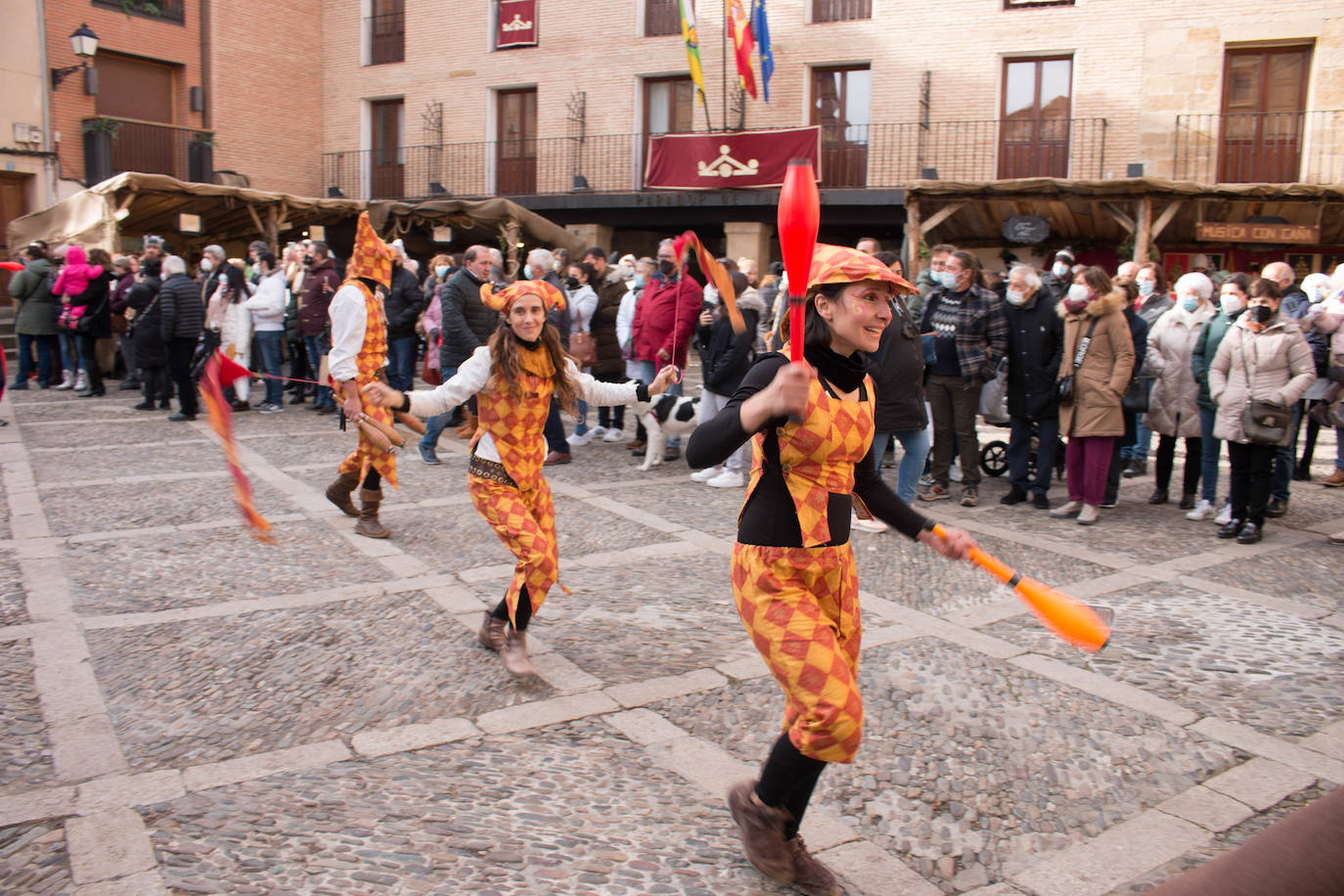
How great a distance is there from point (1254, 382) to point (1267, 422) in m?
0.31

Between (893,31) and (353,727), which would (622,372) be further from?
(893,31)

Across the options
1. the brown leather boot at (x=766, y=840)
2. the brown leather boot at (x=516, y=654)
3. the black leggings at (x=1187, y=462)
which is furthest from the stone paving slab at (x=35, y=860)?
the black leggings at (x=1187, y=462)

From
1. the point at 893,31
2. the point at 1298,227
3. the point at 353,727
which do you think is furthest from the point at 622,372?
the point at 893,31

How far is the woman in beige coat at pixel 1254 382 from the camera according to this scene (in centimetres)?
706

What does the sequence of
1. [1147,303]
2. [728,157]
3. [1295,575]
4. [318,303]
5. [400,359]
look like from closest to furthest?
[1295,575] → [1147,303] → [400,359] → [318,303] → [728,157]

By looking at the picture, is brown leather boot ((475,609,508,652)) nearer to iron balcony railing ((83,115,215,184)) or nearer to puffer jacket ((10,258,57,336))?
puffer jacket ((10,258,57,336))

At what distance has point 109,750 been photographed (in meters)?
3.70

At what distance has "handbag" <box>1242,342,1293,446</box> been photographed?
22.8 ft

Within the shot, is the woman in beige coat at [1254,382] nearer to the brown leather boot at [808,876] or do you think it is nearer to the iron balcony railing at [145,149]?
the brown leather boot at [808,876]

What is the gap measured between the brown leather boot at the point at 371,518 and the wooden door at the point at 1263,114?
17.5 m

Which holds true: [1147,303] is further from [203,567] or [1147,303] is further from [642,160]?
[642,160]

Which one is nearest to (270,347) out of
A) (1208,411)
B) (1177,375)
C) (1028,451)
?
(1028,451)

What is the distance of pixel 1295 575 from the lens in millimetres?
6379

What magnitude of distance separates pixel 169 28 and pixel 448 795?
2529cm
